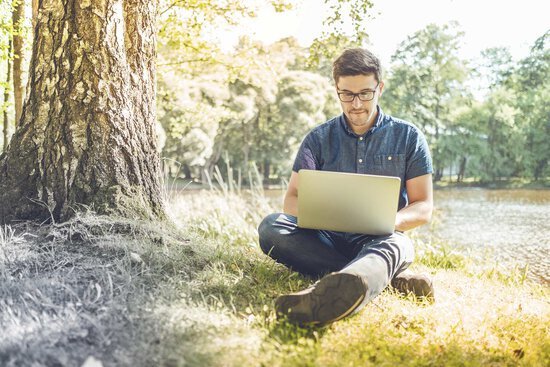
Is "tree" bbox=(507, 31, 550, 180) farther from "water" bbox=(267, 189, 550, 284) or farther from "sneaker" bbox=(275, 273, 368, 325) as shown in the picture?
"sneaker" bbox=(275, 273, 368, 325)

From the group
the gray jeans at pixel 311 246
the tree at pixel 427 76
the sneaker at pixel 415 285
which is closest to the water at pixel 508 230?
the sneaker at pixel 415 285

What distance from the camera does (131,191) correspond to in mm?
2836

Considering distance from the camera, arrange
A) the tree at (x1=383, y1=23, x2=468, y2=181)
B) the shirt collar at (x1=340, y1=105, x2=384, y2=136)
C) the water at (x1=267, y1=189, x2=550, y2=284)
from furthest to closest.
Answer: the tree at (x1=383, y1=23, x2=468, y2=181), the water at (x1=267, y1=189, x2=550, y2=284), the shirt collar at (x1=340, y1=105, x2=384, y2=136)

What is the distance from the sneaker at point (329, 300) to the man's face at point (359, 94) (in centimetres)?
102

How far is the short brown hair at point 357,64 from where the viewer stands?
8.19 ft

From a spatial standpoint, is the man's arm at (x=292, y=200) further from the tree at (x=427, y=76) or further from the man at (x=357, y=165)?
the tree at (x=427, y=76)

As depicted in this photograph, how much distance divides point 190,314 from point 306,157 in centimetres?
113

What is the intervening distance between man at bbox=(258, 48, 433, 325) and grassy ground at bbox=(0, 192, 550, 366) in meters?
0.14

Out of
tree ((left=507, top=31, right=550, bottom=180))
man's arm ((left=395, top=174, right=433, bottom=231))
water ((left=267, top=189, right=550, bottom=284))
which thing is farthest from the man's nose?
tree ((left=507, top=31, right=550, bottom=180))

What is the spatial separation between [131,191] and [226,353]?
1.47 m

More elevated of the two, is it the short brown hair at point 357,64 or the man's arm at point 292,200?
the short brown hair at point 357,64

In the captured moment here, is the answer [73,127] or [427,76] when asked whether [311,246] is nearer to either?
[73,127]

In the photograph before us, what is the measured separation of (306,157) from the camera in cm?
269

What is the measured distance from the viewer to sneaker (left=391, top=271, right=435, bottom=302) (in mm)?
2453
